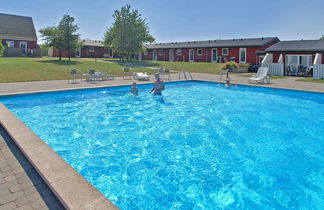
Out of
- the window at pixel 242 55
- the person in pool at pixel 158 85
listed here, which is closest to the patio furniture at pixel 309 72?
the window at pixel 242 55

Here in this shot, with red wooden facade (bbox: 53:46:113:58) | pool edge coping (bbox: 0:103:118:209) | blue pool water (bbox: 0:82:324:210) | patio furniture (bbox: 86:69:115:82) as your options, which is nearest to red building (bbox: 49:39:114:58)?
red wooden facade (bbox: 53:46:113:58)

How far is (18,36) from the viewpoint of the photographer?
117 feet

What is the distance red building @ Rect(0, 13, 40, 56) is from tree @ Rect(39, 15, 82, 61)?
25.5 ft

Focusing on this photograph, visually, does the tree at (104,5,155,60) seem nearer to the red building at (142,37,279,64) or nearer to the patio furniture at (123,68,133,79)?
the red building at (142,37,279,64)

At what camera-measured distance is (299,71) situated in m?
22.5

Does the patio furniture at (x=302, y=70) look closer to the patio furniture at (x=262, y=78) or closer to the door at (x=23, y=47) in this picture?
the patio furniture at (x=262, y=78)

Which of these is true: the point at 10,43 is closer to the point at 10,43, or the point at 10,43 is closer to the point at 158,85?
the point at 10,43

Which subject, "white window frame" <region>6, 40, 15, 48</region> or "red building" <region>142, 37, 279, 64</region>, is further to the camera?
"white window frame" <region>6, 40, 15, 48</region>

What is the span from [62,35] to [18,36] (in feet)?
37.7

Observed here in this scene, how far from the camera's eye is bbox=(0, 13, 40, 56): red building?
1357 inches

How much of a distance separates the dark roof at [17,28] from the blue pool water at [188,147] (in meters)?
30.1

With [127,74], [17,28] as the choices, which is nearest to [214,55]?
[127,74]

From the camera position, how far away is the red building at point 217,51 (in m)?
30.3

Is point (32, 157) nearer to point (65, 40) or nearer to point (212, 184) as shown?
point (212, 184)
